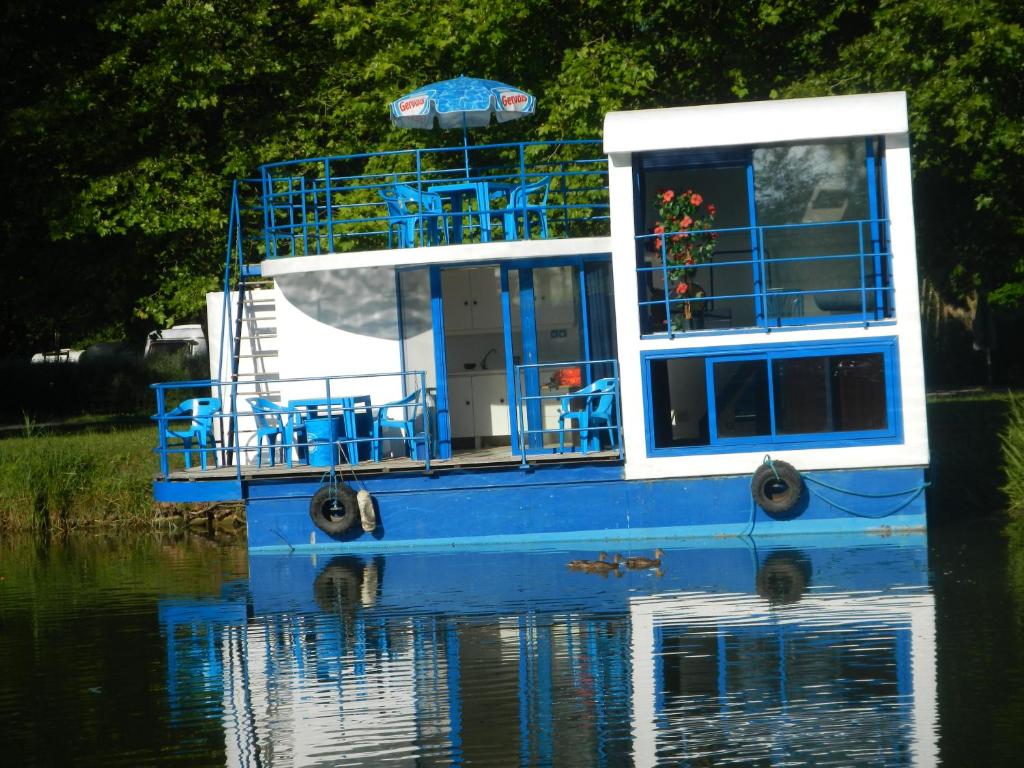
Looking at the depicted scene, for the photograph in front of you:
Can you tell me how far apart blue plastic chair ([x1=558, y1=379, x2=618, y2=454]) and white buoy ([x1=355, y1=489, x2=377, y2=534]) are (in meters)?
2.37

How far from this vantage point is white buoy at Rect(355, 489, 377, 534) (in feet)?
61.9

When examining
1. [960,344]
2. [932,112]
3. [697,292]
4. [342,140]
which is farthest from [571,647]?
[960,344]

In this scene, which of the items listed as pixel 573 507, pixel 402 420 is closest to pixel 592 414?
pixel 573 507

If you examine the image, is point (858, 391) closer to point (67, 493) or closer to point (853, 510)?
point (853, 510)

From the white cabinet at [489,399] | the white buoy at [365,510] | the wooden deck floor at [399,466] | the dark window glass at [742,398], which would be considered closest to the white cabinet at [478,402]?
the white cabinet at [489,399]

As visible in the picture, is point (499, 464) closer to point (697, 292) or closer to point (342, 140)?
point (697, 292)

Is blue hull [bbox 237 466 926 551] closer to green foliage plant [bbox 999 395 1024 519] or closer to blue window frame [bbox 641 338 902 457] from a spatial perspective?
blue window frame [bbox 641 338 902 457]

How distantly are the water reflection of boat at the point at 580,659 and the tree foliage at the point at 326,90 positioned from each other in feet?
27.7

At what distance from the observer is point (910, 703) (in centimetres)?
1141

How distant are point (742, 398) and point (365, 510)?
461cm

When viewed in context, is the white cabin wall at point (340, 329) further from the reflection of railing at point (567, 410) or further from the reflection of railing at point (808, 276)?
the reflection of railing at point (808, 276)

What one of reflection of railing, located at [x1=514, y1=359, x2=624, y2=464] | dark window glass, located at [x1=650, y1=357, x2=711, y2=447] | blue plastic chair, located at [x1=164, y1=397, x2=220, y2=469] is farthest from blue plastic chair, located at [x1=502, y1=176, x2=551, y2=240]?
blue plastic chair, located at [x1=164, y1=397, x2=220, y2=469]

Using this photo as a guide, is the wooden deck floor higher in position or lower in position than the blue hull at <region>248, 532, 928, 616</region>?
higher

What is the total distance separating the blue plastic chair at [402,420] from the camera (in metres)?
20.0
